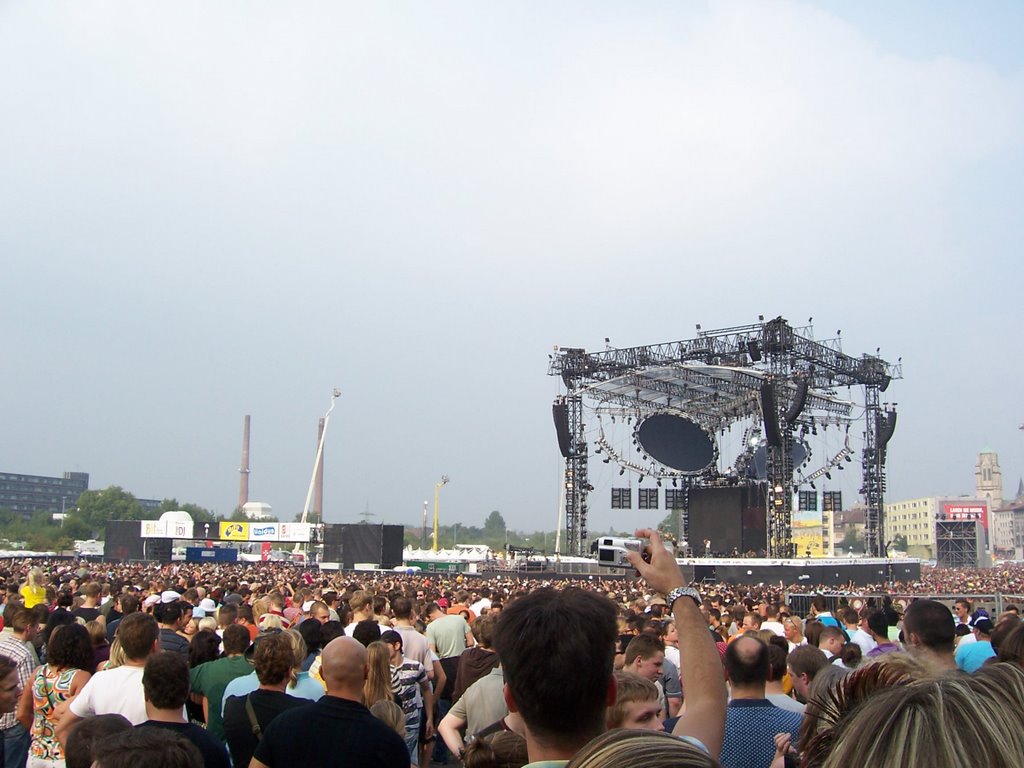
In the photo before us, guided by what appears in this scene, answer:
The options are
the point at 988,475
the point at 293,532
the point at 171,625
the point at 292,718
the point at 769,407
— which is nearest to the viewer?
the point at 292,718

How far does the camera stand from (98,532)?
392ft

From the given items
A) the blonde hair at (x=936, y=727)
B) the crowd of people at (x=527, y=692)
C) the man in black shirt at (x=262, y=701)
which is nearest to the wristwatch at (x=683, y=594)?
the crowd of people at (x=527, y=692)

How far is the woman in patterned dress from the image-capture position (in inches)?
206

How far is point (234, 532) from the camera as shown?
63.5 meters

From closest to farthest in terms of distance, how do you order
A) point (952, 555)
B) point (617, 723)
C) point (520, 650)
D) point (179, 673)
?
point (520, 650) → point (617, 723) → point (179, 673) → point (952, 555)

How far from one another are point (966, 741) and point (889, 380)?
5333 centimetres

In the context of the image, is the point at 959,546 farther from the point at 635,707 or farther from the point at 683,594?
the point at 683,594

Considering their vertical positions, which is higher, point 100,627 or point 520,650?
point 520,650

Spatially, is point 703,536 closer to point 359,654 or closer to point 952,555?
point 952,555

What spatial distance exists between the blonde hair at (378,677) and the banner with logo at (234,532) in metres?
60.8

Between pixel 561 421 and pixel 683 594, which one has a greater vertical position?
pixel 561 421

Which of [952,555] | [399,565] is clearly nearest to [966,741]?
[399,565]

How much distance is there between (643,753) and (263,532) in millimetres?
65348

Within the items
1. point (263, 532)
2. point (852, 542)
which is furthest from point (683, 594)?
point (852, 542)
